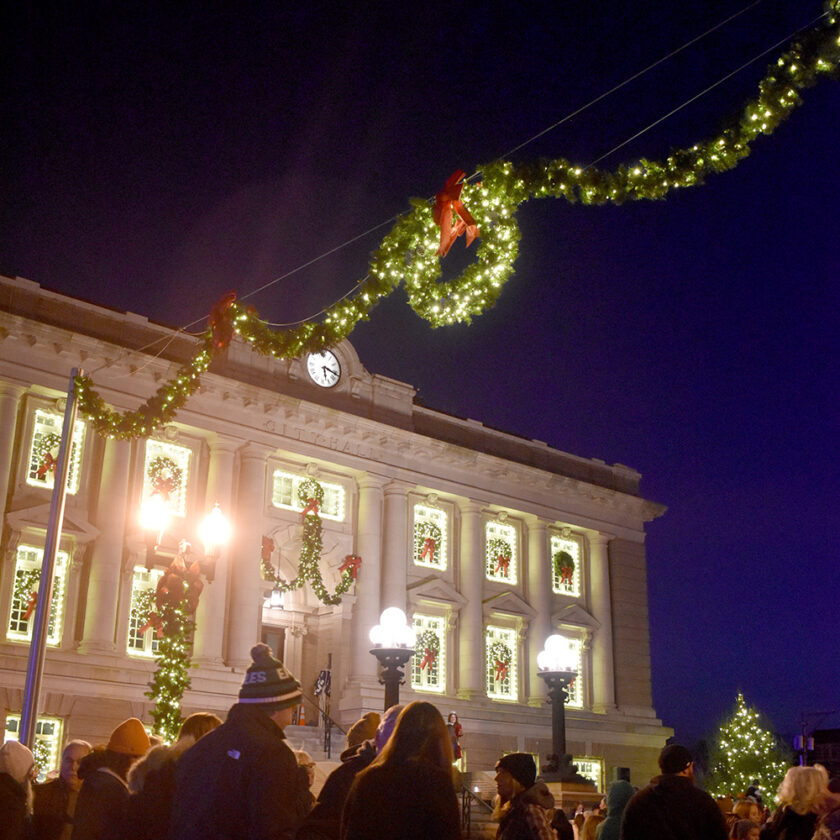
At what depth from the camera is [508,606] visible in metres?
37.3

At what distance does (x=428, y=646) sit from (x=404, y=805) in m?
31.2

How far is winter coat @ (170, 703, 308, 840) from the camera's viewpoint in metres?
4.73

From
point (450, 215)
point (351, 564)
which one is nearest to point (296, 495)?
point (351, 564)

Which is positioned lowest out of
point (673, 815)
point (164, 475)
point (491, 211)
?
point (673, 815)

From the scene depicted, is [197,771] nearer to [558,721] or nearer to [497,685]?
[558,721]

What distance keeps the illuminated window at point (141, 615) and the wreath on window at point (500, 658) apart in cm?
1260

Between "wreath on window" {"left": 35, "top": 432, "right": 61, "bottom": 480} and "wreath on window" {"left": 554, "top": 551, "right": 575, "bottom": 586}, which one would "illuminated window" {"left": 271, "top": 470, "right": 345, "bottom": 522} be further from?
"wreath on window" {"left": 554, "top": 551, "right": 575, "bottom": 586}

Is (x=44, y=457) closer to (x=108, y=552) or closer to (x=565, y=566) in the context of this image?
(x=108, y=552)

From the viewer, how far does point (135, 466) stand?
30.2 meters

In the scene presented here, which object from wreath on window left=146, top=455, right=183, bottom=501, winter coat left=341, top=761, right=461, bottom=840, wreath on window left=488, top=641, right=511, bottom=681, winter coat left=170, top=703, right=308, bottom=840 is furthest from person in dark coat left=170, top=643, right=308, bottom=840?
wreath on window left=488, top=641, right=511, bottom=681

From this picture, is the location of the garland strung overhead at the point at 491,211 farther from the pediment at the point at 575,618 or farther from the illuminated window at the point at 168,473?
the pediment at the point at 575,618

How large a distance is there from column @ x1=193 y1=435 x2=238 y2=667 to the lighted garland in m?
1.51

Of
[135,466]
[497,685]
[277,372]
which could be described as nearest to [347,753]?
[135,466]

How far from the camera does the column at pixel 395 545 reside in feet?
113
